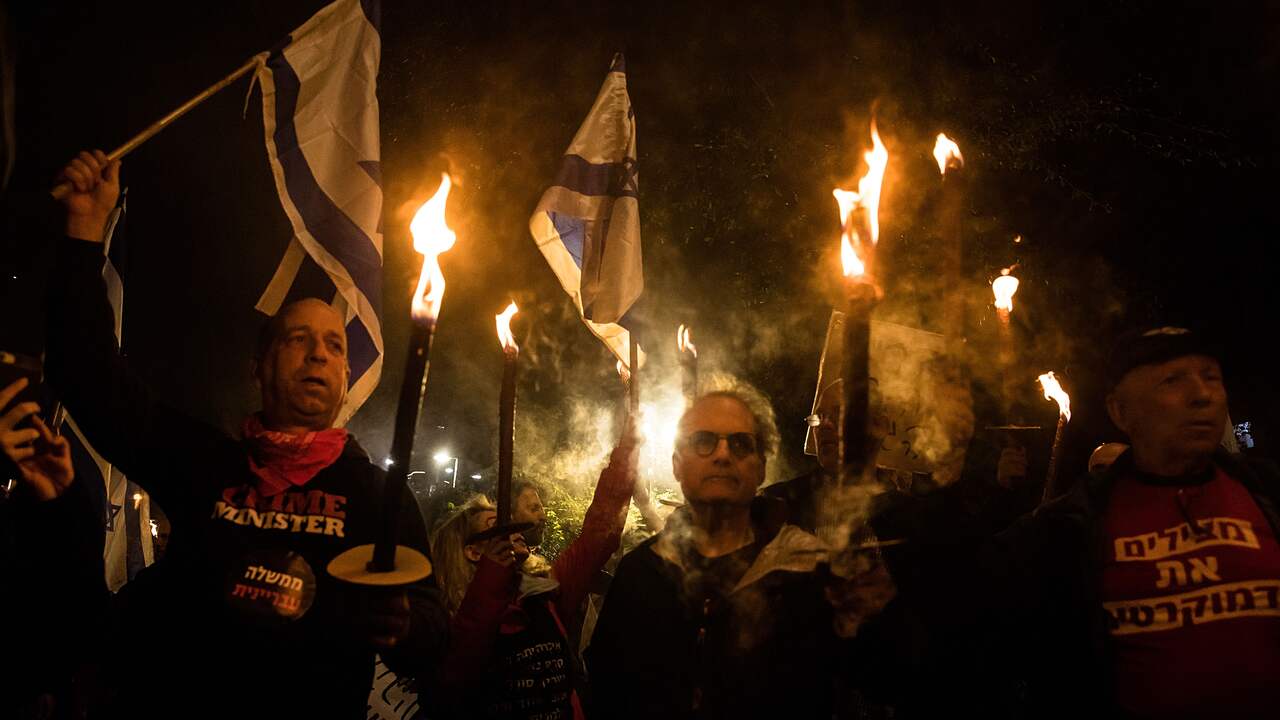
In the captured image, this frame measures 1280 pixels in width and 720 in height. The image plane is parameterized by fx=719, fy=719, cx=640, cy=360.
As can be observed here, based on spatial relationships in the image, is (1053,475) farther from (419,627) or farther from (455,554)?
(455,554)

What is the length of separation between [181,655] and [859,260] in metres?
2.47

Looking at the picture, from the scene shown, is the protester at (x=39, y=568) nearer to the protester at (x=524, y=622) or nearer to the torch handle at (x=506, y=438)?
the protester at (x=524, y=622)

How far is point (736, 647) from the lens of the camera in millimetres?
2701

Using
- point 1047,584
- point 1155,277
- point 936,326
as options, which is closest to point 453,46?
point 936,326

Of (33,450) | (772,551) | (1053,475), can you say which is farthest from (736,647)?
(1053,475)

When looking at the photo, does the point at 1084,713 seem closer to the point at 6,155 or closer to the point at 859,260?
the point at 859,260

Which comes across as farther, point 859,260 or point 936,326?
point 936,326

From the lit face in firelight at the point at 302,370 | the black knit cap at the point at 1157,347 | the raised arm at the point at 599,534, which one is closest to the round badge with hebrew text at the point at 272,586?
the lit face in firelight at the point at 302,370

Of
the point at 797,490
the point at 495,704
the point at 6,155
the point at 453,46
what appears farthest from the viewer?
the point at 453,46

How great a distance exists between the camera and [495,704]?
331 cm

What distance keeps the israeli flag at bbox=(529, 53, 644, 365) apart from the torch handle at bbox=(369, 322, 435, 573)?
12.5 feet

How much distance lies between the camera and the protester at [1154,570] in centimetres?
261

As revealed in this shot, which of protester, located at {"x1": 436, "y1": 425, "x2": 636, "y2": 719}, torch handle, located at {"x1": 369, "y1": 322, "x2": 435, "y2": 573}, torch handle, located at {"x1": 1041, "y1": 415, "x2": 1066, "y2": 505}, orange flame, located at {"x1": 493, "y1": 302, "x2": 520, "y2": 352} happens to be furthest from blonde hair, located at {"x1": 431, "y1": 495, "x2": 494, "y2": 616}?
torch handle, located at {"x1": 1041, "y1": 415, "x2": 1066, "y2": 505}

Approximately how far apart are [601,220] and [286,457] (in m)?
3.68
